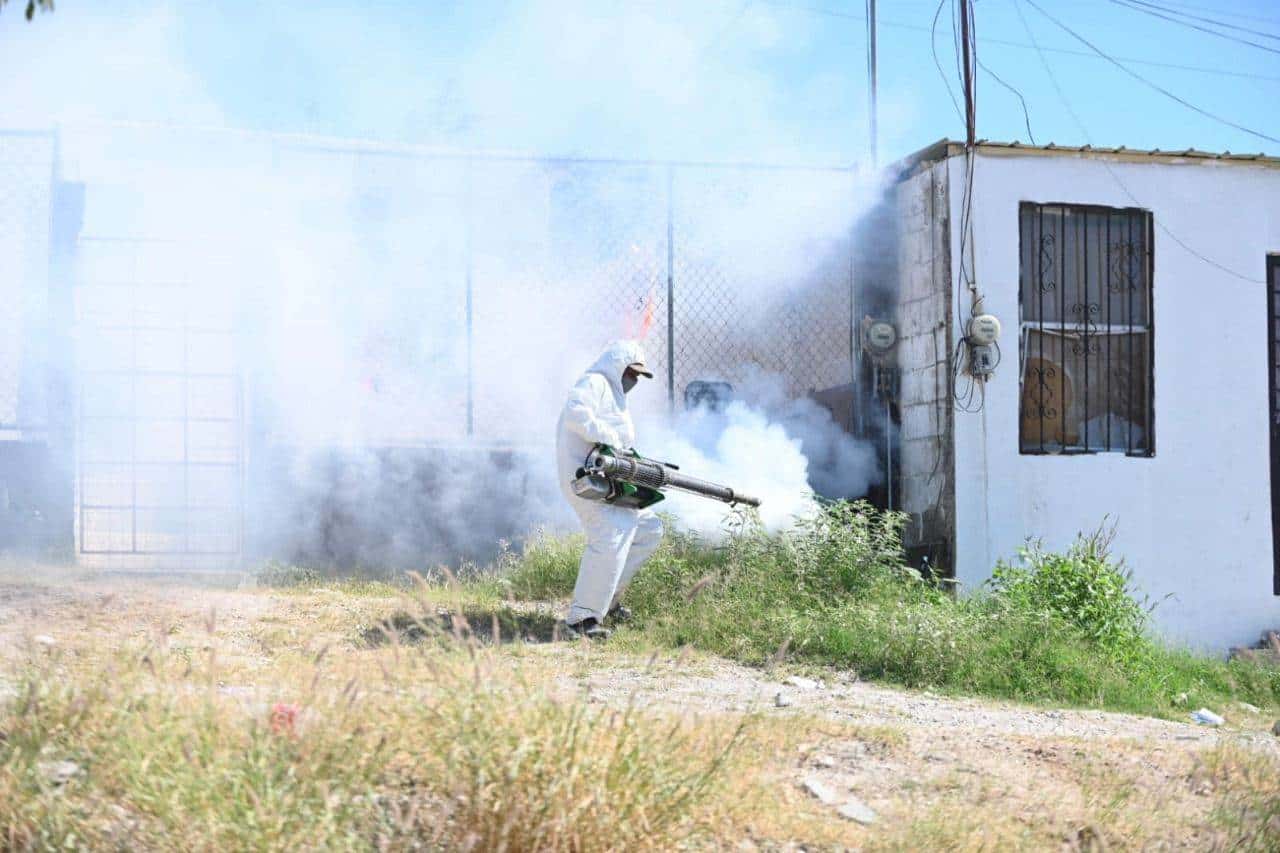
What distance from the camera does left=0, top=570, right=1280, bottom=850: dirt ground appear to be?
4.86 meters

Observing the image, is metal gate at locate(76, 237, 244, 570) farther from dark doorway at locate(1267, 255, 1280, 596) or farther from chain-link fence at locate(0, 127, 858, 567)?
dark doorway at locate(1267, 255, 1280, 596)

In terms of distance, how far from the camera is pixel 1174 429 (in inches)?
411

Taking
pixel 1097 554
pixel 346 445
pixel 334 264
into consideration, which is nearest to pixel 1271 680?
pixel 1097 554

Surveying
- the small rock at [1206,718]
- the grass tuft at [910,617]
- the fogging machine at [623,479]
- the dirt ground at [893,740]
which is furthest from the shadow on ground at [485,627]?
the small rock at [1206,718]

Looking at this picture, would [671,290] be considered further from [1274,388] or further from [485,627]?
[1274,388]

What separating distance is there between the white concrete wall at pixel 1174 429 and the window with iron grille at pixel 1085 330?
0.13 meters

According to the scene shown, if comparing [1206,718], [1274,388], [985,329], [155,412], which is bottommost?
[1206,718]

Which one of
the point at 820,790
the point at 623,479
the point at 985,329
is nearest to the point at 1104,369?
the point at 985,329

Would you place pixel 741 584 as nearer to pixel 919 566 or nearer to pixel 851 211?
pixel 919 566

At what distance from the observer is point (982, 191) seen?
33.4ft

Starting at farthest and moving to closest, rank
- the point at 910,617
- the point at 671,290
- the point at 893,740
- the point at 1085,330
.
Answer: the point at 671,290
the point at 1085,330
the point at 910,617
the point at 893,740

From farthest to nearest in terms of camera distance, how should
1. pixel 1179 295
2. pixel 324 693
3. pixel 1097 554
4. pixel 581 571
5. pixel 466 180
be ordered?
1. pixel 466 180
2. pixel 1179 295
3. pixel 1097 554
4. pixel 581 571
5. pixel 324 693

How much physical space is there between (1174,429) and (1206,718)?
3.35 meters

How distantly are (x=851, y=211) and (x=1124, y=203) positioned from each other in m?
2.16
